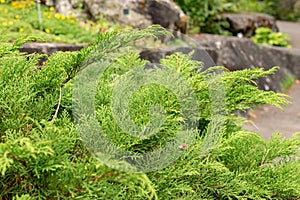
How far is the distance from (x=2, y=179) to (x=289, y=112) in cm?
485

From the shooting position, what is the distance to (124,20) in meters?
6.10

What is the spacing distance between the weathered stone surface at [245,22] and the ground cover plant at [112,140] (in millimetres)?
6917

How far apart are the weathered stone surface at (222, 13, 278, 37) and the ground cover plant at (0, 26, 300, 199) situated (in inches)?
272

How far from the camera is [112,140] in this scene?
127cm

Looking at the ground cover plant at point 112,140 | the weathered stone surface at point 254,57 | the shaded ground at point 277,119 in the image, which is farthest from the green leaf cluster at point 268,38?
the ground cover plant at point 112,140

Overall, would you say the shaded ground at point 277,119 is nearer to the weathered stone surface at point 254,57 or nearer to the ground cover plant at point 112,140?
the weathered stone surface at point 254,57

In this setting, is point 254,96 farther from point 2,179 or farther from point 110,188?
point 2,179

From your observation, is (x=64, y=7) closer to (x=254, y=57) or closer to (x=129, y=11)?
(x=129, y=11)

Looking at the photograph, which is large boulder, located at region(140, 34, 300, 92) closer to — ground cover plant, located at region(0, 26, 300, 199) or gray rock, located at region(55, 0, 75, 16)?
gray rock, located at region(55, 0, 75, 16)

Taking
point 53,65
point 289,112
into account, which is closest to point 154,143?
point 53,65

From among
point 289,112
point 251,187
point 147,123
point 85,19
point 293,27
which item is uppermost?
point 147,123

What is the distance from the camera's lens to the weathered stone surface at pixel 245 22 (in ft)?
27.6

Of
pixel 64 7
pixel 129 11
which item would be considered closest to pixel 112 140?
pixel 129 11

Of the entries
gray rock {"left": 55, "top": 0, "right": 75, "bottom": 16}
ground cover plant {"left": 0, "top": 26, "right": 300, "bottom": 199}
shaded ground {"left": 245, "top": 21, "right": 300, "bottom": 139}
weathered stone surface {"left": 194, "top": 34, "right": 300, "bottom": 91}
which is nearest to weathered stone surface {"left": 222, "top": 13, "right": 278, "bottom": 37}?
weathered stone surface {"left": 194, "top": 34, "right": 300, "bottom": 91}
